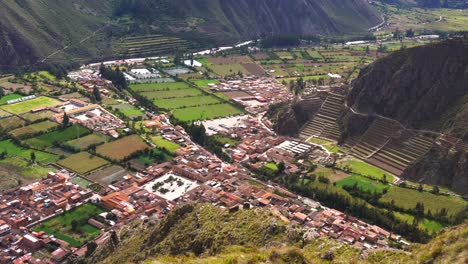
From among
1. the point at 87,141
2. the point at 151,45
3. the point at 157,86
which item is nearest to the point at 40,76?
the point at 157,86

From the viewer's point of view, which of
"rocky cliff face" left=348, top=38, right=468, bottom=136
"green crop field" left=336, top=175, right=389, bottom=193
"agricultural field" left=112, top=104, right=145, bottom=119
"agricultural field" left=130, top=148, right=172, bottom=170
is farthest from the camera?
"agricultural field" left=112, top=104, right=145, bottom=119

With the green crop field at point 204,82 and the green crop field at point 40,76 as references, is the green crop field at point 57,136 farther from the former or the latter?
the green crop field at point 204,82

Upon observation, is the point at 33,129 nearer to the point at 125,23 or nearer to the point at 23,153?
the point at 23,153

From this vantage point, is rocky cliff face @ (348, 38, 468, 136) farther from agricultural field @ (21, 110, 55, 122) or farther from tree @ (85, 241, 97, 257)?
agricultural field @ (21, 110, 55, 122)

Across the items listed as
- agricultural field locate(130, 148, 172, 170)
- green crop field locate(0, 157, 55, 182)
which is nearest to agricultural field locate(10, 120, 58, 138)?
green crop field locate(0, 157, 55, 182)

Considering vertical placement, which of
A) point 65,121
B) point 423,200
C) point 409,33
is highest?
point 409,33

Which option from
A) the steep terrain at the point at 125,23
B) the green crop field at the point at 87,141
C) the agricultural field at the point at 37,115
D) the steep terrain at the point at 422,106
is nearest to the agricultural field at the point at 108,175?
the green crop field at the point at 87,141
